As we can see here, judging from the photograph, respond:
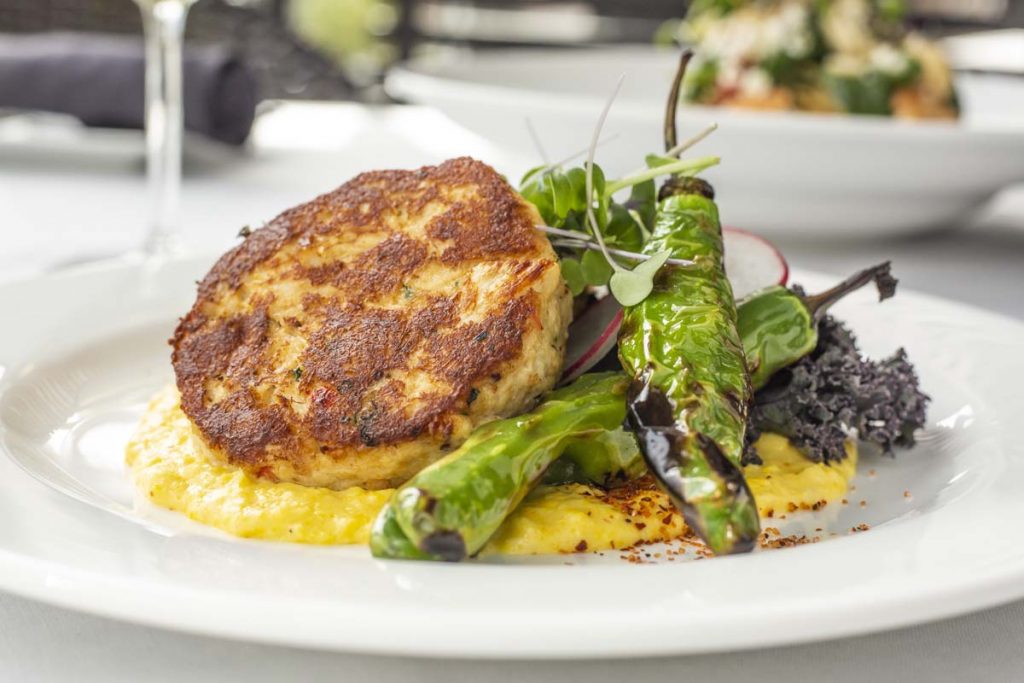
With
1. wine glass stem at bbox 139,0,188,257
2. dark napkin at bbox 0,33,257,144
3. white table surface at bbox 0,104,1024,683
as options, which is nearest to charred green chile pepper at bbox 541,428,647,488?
white table surface at bbox 0,104,1024,683

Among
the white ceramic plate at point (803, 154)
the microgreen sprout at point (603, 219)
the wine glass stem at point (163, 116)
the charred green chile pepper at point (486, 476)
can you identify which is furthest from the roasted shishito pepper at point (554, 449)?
the wine glass stem at point (163, 116)

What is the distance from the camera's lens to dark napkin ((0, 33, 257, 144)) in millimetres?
5551

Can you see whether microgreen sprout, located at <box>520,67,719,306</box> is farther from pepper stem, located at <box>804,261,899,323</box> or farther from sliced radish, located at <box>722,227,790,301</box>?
pepper stem, located at <box>804,261,899,323</box>

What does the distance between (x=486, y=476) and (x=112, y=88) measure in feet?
14.1

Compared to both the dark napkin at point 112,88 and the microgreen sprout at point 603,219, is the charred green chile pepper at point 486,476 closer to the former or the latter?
the microgreen sprout at point 603,219

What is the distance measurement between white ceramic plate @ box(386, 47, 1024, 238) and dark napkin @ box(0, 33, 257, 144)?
47.0 inches

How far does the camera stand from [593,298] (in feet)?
8.75

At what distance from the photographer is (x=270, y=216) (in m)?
4.73

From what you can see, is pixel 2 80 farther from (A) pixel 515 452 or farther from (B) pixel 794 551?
(B) pixel 794 551

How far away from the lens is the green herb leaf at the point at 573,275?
2.38m

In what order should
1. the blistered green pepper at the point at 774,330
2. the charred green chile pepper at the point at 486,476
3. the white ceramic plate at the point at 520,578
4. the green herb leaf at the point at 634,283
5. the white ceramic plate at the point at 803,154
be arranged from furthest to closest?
1. the white ceramic plate at the point at 803,154
2. the blistered green pepper at the point at 774,330
3. the green herb leaf at the point at 634,283
4. the charred green chile pepper at the point at 486,476
5. the white ceramic plate at the point at 520,578

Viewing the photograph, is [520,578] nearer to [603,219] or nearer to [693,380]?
[693,380]

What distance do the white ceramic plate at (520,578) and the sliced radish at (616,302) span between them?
534 mm

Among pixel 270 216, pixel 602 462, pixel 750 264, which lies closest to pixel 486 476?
pixel 602 462
